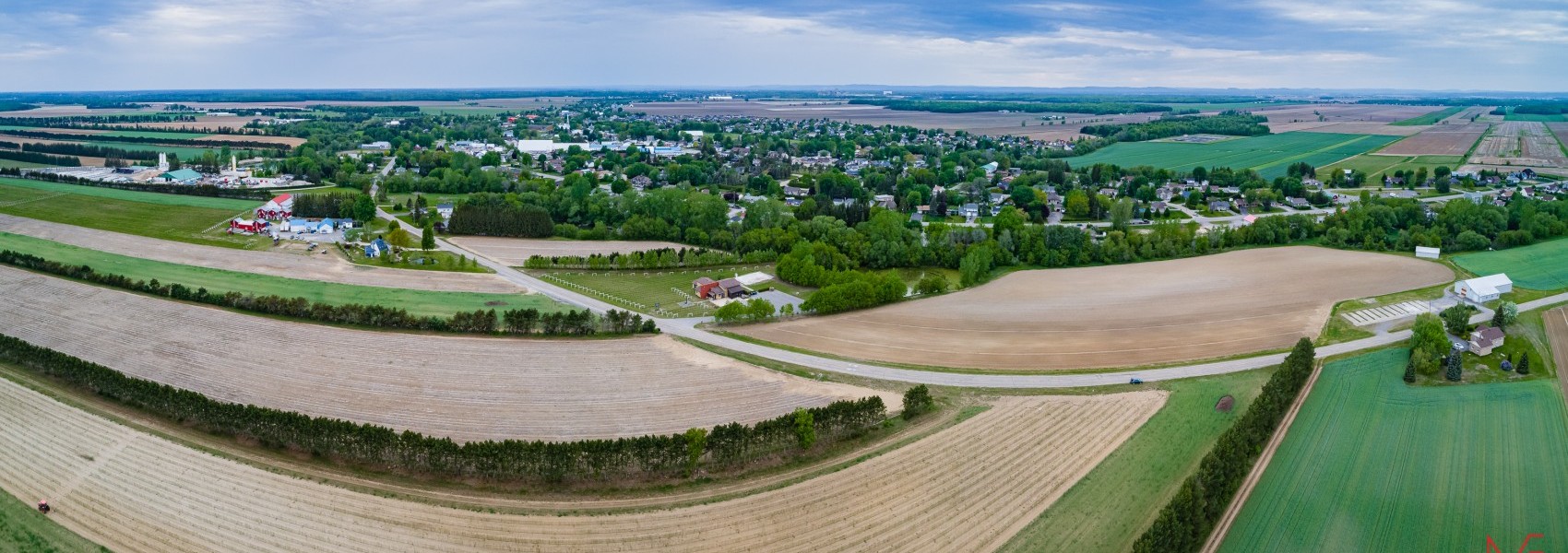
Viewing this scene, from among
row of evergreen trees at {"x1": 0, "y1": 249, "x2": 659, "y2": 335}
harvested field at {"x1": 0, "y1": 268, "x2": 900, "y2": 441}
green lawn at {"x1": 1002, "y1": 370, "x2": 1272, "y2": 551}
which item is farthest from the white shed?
row of evergreen trees at {"x1": 0, "y1": 249, "x2": 659, "y2": 335}

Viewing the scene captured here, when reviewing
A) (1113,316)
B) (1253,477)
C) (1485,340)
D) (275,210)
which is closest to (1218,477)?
(1253,477)

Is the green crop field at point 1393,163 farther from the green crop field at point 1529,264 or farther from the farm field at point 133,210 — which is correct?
the farm field at point 133,210

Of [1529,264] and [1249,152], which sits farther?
[1249,152]

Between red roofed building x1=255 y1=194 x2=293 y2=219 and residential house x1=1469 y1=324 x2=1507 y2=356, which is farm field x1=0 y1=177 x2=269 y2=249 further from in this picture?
residential house x1=1469 y1=324 x2=1507 y2=356

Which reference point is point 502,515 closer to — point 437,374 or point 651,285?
point 437,374

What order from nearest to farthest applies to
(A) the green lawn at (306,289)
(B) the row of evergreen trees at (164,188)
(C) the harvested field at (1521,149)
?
(A) the green lawn at (306,289) < (B) the row of evergreen trees at (164,188) < (C) the harvested field at (1521,149)

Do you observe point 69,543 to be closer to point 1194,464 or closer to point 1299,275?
point 1194,464

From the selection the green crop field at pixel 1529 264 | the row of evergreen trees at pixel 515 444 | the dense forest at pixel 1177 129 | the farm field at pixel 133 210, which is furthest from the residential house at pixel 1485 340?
the dense forest at pixel 1177 129
